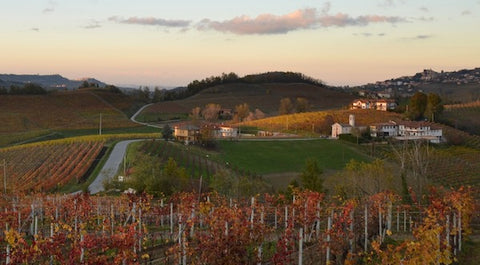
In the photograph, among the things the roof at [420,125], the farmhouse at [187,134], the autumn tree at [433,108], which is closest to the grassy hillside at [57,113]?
the farmhouse at [187,134]

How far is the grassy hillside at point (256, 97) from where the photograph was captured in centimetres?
13362

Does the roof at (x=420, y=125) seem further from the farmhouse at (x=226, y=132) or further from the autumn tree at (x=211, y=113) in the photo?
the autumn tree at (x=211, y=113)

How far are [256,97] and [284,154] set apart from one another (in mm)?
92028

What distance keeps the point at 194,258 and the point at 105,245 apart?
2069 mm

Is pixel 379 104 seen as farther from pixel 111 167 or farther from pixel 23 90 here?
pixel 23 90

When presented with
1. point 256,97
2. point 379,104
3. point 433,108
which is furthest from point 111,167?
point 256,97

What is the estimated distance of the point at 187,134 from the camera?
73.6m

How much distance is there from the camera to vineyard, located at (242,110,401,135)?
9064cm

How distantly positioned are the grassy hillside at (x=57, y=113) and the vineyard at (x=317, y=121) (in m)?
27.1

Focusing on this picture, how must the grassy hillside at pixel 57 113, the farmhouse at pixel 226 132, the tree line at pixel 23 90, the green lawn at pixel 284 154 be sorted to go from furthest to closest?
the tree line at pixel 23 90, the grassy hillside at pixel 57 113, the farmhouse at pixel 226 132, the green lawn at pixel 284 154

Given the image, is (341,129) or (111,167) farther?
(341,129)

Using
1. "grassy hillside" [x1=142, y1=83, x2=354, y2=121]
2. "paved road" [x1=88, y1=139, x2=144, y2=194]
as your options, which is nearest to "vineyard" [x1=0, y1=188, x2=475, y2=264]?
"paved road" [x1=88, y1=139, x2=144, y2=194]

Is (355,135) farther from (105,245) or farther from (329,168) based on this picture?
(105,245)

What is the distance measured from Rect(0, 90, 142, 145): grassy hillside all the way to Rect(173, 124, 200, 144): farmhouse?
23.1 metres
